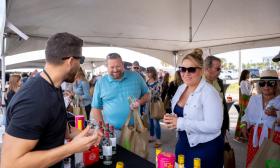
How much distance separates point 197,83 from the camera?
1.95 metres

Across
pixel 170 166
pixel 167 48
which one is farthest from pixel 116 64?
pixel 167 48

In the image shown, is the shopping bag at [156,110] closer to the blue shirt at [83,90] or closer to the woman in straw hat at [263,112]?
the blue shirt at [83,90]

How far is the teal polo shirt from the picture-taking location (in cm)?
248

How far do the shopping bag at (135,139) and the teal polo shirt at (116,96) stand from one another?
291 mm

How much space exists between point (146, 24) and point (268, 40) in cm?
311

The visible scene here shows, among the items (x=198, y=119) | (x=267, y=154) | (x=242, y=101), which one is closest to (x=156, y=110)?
(x=242, y=101)

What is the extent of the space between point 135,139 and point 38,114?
4.20ft

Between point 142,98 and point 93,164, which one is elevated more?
point 142,98

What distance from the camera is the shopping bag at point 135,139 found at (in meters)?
2.13

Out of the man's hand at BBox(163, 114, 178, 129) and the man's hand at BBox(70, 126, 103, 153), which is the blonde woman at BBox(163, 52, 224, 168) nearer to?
the man's hand at BBox(163, 114, 178, 129)

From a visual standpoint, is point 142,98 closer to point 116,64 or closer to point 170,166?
point 116,64

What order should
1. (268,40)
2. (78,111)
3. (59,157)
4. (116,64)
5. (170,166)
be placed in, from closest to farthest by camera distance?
1. (59,157)
2. (170,166)
3. (116,64)
4. (78,111)
5. (268,40)

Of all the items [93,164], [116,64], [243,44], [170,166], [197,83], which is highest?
[243,44]

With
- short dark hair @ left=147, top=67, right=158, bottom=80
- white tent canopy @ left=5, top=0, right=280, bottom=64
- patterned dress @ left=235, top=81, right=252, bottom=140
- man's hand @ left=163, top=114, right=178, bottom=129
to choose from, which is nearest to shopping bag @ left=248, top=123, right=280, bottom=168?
man's hand @ left=163, top=114, right=178, bottom=129
